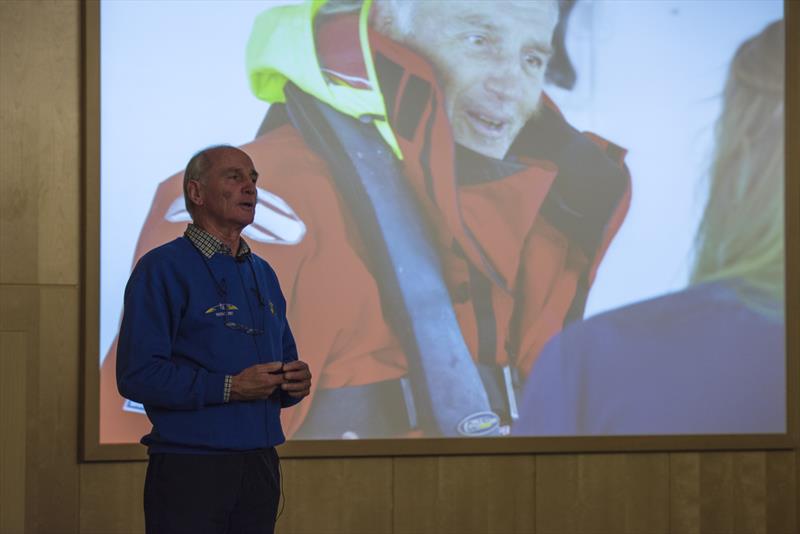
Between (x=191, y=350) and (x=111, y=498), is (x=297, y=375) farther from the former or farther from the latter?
(x=111, y=498)

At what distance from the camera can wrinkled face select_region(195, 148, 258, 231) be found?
2398 millimetres

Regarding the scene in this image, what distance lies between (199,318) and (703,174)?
2.37 metres

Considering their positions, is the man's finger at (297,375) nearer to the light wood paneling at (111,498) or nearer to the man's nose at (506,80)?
the light wood paneling at (111,498)

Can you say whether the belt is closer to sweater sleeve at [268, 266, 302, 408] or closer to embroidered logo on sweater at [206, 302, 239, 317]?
sweater sleeve at [268, 266, 302, 408]

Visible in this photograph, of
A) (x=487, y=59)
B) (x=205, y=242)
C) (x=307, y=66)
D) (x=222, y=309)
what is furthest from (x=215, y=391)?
(x=487, y=59)

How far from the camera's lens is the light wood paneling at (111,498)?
3.56 meters

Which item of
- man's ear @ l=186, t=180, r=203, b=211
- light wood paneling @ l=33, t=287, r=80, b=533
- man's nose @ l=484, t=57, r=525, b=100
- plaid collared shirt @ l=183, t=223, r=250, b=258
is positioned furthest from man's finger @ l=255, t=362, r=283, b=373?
man's nose @ l=484, t=57, r=525, b=100

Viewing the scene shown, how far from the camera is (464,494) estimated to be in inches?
149

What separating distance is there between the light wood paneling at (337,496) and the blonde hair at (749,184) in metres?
1.46

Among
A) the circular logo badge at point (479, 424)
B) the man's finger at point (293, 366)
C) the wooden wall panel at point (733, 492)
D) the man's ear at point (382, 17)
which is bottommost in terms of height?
the wooden wall panel at point (733, 492)

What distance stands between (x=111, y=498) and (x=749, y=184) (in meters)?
2.56

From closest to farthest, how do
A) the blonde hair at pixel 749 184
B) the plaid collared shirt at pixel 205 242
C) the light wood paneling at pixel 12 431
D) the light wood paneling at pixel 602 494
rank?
the plaid collared shirt at pixel 205 242 < the light wood paneling at pixel 12 431 < the light wood paneling at pixel 602 494 < the blonde hair at pixel 749 184

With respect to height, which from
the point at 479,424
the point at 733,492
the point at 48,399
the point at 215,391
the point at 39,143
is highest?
the point at 39,143

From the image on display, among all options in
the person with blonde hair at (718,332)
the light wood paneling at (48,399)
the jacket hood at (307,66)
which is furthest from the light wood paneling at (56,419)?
the person with blonde hair at (718,332)
